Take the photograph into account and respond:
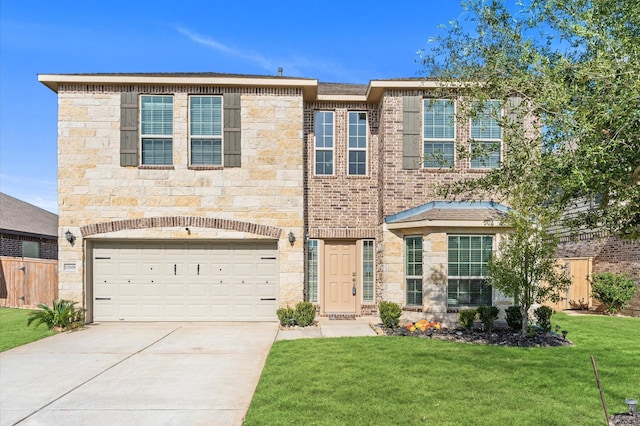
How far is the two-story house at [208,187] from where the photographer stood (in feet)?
39.1

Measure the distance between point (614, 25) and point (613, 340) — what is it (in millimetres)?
7088

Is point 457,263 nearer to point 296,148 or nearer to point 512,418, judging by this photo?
point 296,148

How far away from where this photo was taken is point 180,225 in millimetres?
11992

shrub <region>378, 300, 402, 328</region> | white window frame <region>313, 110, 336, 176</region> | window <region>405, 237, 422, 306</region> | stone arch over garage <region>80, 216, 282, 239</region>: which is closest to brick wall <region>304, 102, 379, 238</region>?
white window frame <region>313, 110, 336, 176</region>

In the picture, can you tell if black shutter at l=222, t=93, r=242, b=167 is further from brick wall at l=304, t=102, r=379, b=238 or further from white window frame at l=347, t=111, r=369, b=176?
white window frame at l=347, t=111, r=369, b=176

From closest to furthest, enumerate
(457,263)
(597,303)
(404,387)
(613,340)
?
(404,387)
(613,340)
(457,263)
(597,303)

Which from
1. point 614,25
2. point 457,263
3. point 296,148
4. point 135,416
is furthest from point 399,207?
point 135,416

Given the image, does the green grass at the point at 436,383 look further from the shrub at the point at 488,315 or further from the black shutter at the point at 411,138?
the black shutter at the point at 411,138

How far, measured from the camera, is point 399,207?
12.1 m

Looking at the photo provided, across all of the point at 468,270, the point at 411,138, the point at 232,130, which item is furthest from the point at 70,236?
the point at 468,270

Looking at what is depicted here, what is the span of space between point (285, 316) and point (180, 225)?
12.3 feet

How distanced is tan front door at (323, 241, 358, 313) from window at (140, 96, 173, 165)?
16.9 feet

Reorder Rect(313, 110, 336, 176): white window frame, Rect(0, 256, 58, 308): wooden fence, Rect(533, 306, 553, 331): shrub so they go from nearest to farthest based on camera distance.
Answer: Rect(533, 306, 553, 331): shrub
Rect(313, 110, 336, 176): white window frame
Rect(0, 256, 58, 308): wooden fence

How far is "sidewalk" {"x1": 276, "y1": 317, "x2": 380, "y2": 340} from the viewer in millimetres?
10141
